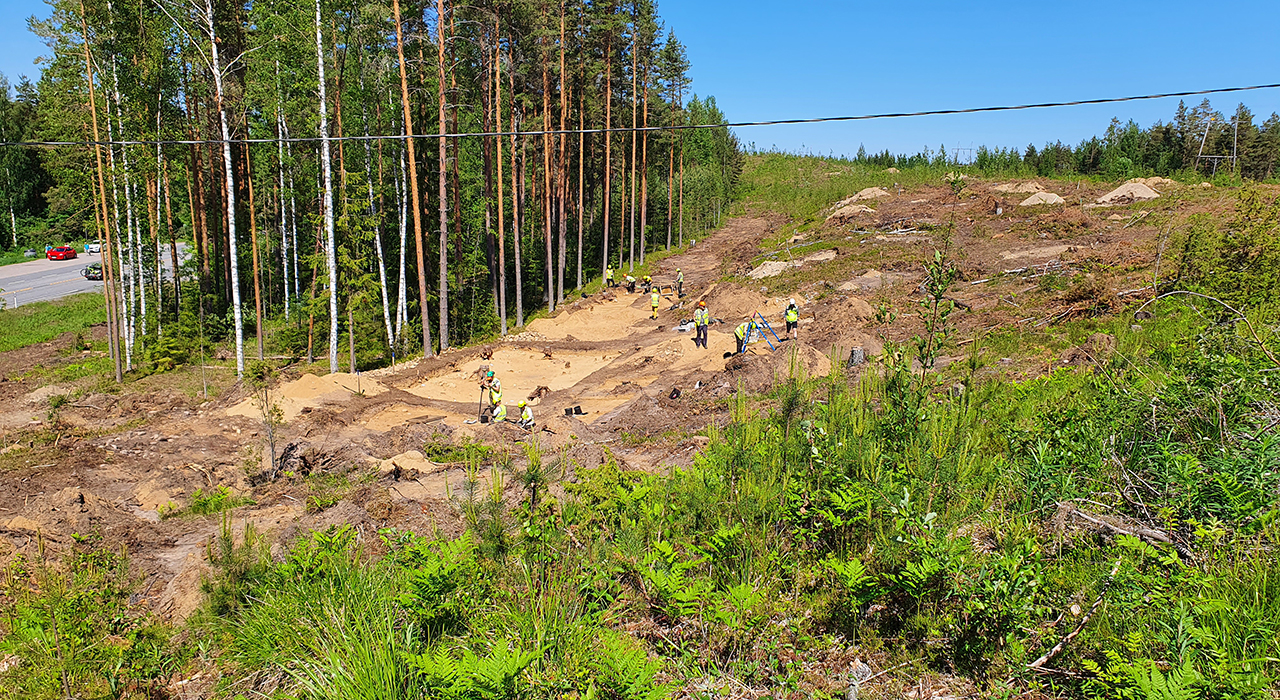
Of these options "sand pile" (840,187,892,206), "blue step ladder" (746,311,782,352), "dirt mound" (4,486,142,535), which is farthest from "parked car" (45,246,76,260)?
"sand pile" (840,187,892,206)

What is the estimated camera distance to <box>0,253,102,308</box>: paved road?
32.3m

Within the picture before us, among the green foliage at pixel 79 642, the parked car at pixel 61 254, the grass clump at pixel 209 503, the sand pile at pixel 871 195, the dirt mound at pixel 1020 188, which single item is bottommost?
the grass clump at pixel 209 503

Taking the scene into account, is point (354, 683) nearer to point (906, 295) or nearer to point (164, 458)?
point (164, 458)

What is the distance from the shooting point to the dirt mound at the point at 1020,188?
36.9 meters

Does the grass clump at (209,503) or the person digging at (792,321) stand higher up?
the person digging at (792,321)

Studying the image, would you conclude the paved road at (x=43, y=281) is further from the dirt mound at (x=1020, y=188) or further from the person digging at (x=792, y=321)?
the dirt mound at (x=1020, y=188)

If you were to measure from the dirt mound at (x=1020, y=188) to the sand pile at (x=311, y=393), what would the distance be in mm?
36436

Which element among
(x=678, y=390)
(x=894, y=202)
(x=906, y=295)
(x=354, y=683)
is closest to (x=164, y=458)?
(x=678, y=390)

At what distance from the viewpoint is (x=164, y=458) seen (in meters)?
11.8

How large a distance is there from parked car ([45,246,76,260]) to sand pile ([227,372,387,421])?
4271cm

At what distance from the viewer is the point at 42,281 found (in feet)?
119

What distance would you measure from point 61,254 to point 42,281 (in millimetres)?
10361

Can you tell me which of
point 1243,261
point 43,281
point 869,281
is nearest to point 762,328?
point 869,281

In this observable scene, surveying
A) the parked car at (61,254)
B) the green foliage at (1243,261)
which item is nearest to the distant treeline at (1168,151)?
the green foliage at (1243,261)
